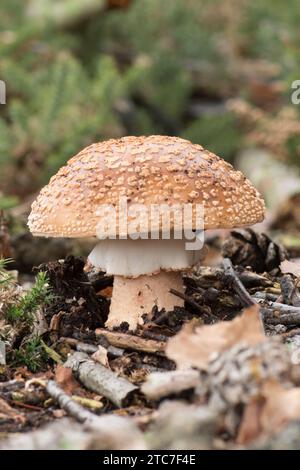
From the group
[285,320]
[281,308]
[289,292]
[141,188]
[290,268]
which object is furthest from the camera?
[290,268]

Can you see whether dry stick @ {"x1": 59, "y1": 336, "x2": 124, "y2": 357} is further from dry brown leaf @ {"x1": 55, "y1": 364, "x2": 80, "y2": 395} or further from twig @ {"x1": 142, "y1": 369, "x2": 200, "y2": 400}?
twig @ {"x1": 142, "y1": 369, "x2": 200, "y2": 400}

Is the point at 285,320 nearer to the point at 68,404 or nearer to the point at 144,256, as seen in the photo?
the point at 144,256

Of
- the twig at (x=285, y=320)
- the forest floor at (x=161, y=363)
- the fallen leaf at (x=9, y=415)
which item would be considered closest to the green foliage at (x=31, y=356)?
the forest floor at (x=161, y=363)

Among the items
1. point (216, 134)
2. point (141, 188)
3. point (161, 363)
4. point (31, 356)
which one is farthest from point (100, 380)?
point (216, 134)

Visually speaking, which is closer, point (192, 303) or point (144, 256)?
point (144, 256)

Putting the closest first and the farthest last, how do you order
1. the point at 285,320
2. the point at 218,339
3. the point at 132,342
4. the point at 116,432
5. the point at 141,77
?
the point at 116,432
the point at 218,339
the point at 132,342
the point at 285,320
the point at 141,77
